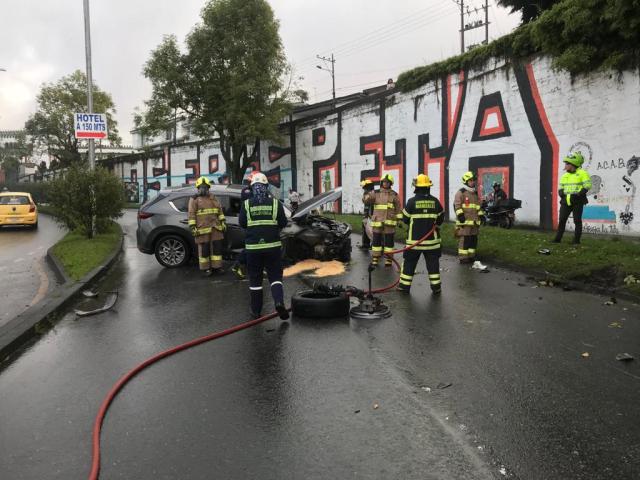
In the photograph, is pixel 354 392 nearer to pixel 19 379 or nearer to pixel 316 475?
pixel 316 475

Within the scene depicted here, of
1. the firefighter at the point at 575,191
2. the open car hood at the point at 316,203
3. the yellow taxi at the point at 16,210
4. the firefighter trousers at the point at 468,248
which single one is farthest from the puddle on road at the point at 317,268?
the yellow taxi at the point at 16,210

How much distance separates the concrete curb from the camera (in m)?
5.49

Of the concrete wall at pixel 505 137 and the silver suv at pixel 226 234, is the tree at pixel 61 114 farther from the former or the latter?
the silver suv at pixel 226 234

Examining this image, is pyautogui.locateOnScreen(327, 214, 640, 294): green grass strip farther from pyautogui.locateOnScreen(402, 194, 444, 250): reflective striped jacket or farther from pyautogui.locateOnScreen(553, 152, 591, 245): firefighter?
pyautogui.locateOnScreen(402, 194, 444, 250): reflective striped jacket

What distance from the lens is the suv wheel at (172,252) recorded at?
426 inches

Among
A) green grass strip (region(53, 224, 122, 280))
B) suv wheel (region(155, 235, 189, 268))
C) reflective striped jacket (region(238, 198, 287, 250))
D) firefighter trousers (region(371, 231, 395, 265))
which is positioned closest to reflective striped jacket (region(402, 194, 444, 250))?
firefighter trousers (region(371, 231, 395, 265))

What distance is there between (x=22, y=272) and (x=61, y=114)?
3794cm

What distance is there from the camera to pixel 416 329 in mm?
5844

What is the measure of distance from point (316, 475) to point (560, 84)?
46.0 feet

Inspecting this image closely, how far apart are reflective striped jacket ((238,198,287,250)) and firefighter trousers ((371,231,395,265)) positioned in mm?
4297

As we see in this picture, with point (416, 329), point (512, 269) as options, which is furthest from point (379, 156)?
point (416, 329)

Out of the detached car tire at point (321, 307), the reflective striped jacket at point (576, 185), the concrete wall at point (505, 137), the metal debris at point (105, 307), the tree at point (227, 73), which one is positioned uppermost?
the tree at point (227, 73)

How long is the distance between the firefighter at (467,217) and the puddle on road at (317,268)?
7.92 feet

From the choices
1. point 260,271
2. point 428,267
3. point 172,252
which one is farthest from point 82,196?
point 428,267
